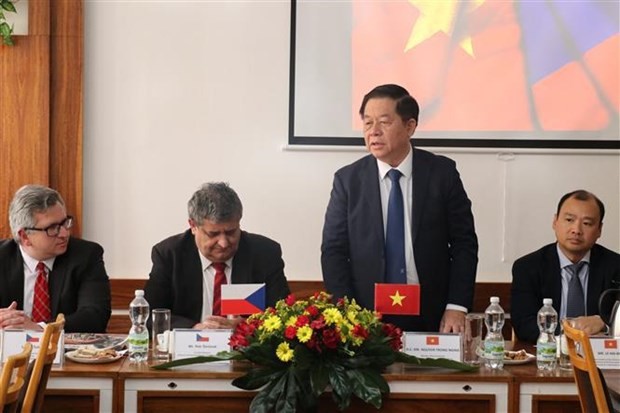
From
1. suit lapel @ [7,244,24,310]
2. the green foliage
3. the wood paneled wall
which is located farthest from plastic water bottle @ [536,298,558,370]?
the green foliage

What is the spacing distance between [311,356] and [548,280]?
1561mm

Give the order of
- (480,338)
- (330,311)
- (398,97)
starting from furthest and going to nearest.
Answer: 1. (398,97)
2. (480,338)
3. (330,311)

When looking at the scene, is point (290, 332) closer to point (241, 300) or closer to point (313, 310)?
point (313, 310)

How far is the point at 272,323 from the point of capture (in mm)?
3059

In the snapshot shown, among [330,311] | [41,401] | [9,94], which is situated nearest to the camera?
[41,401]

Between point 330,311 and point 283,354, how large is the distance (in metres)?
0.21

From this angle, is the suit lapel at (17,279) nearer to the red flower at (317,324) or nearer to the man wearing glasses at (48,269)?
the man wearing glasses at (48,269)

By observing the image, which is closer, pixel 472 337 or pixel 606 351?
pixel 606 351

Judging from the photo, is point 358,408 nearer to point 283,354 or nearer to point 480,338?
point 283,354

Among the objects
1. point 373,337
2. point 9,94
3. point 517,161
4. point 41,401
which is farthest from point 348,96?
point 41,401

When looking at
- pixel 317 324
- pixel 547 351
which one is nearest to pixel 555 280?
pixel 547 351

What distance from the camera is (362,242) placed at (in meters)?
4.00

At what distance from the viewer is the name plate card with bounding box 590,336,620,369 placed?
10.5 ft

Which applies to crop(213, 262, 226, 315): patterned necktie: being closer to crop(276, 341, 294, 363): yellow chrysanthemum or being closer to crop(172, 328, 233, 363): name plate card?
crop(172, 328, 233, 363): name plate card
